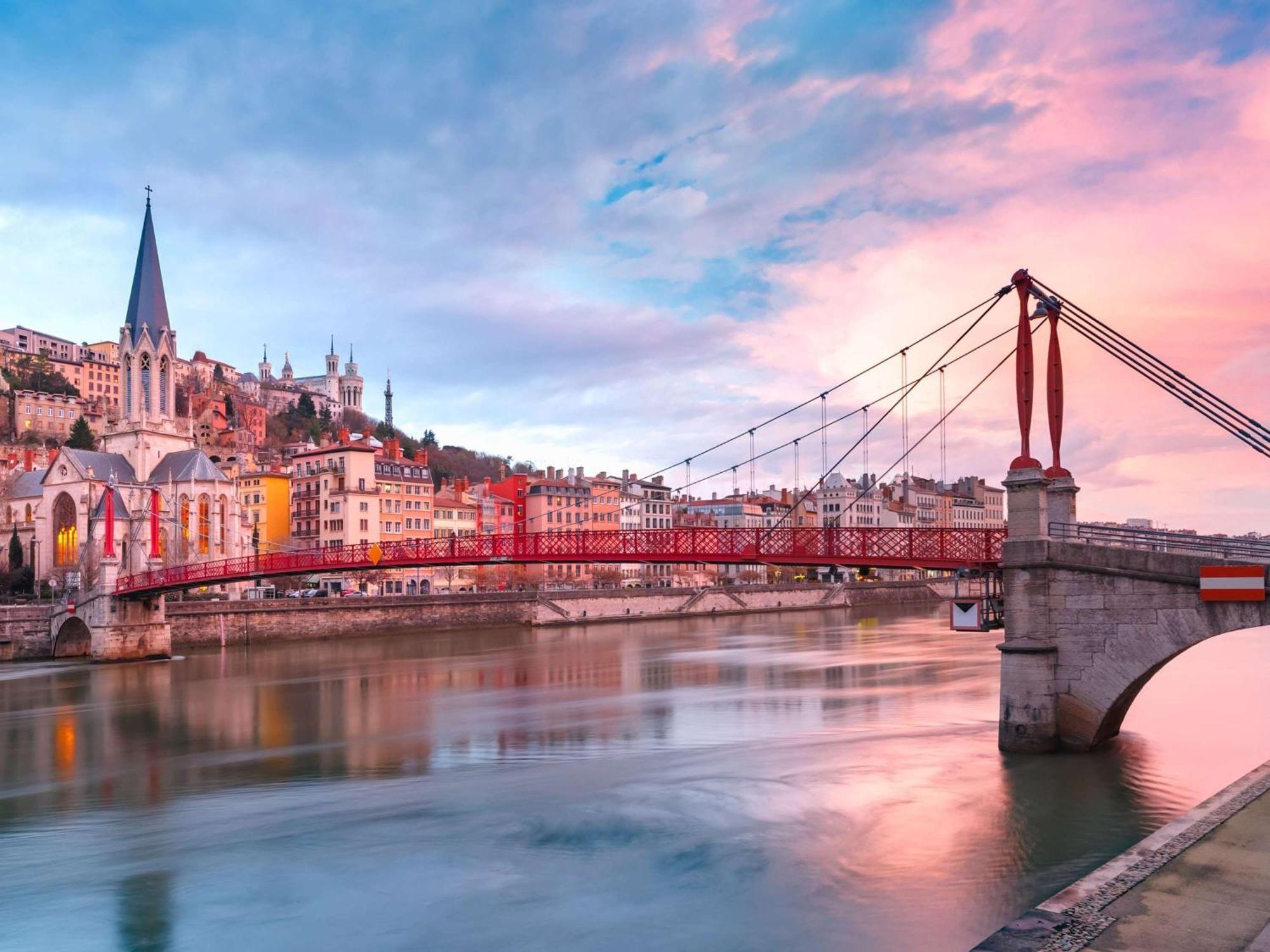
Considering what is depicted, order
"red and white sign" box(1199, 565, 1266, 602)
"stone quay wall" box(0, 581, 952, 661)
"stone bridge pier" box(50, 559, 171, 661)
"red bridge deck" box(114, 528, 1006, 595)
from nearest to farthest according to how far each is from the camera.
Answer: "red and white sign" box(1199, 565, 1266, 602) → "red bridge deck" box(114, 528, 1006, 595) → "stone bridge pier" box(50, 559, 171, 661) → "stone quay wall" box(0, 581, 952, 661)

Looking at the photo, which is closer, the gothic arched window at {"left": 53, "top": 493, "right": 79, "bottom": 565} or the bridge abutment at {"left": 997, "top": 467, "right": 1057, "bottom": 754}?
the bridge abutment at {"left": 997, "top": 467, "right": 1057, "bottom": 754}

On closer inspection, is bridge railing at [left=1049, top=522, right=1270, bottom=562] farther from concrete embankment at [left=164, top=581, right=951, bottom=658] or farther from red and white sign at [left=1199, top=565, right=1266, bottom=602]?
concrete embankment at [left=164, top=581, right=951, bottom=658]

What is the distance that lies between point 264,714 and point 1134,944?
2539 centimetres

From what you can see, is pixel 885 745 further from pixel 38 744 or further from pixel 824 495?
pixel 824 495

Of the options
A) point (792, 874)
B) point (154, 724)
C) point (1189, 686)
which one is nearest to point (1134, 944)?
point (792, 874)

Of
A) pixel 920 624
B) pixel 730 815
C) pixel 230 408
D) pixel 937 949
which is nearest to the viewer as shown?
pixel 937 949

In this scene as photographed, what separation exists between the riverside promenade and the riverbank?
1844 inches

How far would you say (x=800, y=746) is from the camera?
21641 millimetres

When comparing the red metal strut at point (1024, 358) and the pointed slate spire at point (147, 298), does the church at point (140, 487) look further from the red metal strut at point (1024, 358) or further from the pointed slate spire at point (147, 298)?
the red metal strut at point (1024, 358)

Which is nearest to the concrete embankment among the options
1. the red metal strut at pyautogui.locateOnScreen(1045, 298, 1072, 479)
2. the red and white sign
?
the red metal strut at pyautogui.locateOnScreen(1045, 298, 1072, 479)

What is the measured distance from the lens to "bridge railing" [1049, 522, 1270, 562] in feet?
51.3

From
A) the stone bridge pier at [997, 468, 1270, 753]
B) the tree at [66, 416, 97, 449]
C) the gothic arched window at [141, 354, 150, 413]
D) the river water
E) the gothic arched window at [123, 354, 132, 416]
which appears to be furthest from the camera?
the tree at [66, 416, 97, 449]

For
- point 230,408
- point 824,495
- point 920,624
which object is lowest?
point 920,624

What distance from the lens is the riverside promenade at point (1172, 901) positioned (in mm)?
8141
